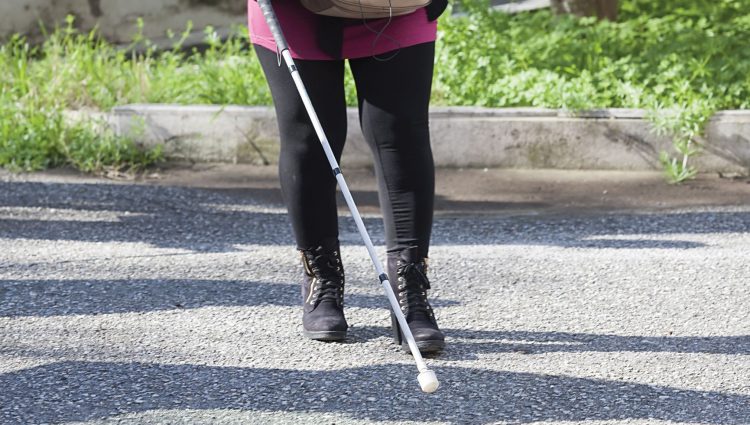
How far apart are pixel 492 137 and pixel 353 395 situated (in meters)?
3.87

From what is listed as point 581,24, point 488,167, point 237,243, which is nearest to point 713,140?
point 488,167

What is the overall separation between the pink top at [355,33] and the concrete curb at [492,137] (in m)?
3.39

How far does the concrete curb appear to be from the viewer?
21.5 ft

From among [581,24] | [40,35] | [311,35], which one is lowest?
[40,35]

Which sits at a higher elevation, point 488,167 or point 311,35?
point 311,35

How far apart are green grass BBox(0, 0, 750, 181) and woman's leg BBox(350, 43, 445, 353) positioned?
10.7 feet

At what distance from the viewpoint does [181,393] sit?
10.4 ft

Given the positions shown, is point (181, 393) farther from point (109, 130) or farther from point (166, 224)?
point (109, 130)

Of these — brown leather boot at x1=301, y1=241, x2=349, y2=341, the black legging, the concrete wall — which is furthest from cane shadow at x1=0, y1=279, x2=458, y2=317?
the concrete wall

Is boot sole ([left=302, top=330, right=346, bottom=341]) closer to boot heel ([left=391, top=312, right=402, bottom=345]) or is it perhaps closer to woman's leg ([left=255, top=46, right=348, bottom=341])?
woman's leg ([left=255, top=46, right=348, bottom=341])

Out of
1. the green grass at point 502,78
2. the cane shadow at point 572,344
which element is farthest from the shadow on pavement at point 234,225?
the cane shadow at point 572,344

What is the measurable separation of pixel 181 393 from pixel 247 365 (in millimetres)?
299

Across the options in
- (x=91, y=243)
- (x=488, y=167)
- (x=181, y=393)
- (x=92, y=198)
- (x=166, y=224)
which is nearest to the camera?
(x=181, y=393)

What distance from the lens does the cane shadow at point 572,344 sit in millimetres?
3569
